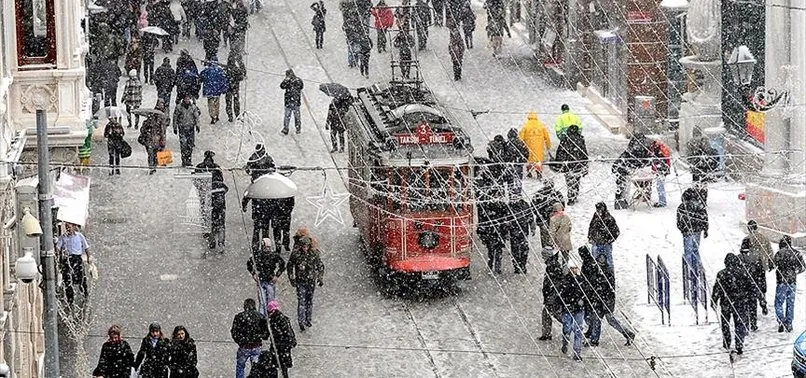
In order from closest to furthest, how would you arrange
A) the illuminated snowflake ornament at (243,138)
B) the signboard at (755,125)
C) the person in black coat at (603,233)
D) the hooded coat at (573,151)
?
the person in black coat at (603,233), the signboard at (755,125), the hooded coat at (573,151), the illuminated snowflake ornament at (243,138)

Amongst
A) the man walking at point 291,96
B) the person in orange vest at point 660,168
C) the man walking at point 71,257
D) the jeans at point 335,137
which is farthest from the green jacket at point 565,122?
the man walking at point 71,257

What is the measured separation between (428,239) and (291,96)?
28.9 feet

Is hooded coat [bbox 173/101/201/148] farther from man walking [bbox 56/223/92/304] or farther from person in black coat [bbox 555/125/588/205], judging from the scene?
man walking [bbox 56/223/92/304]

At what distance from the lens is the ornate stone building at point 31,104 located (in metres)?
26.0

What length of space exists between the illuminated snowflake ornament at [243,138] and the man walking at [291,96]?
63cm

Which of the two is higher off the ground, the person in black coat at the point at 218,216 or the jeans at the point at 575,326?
the person in black coat at the point at 218,216

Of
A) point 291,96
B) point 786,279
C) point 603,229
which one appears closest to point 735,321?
point 786,279

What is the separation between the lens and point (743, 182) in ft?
117

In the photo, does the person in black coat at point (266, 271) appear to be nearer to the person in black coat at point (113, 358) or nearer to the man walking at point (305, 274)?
the man walking at point (305, 274)

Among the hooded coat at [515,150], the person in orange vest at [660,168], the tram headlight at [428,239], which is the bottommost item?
the tram headlight at [428,239]

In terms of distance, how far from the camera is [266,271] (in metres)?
29.7

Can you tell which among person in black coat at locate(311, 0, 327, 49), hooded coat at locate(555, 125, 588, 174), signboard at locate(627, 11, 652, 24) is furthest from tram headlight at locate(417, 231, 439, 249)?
person in black coat at locate(311, 0, 327, 49)

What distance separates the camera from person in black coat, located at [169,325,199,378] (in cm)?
2636

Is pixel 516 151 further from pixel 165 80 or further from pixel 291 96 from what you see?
pixel 165 80
